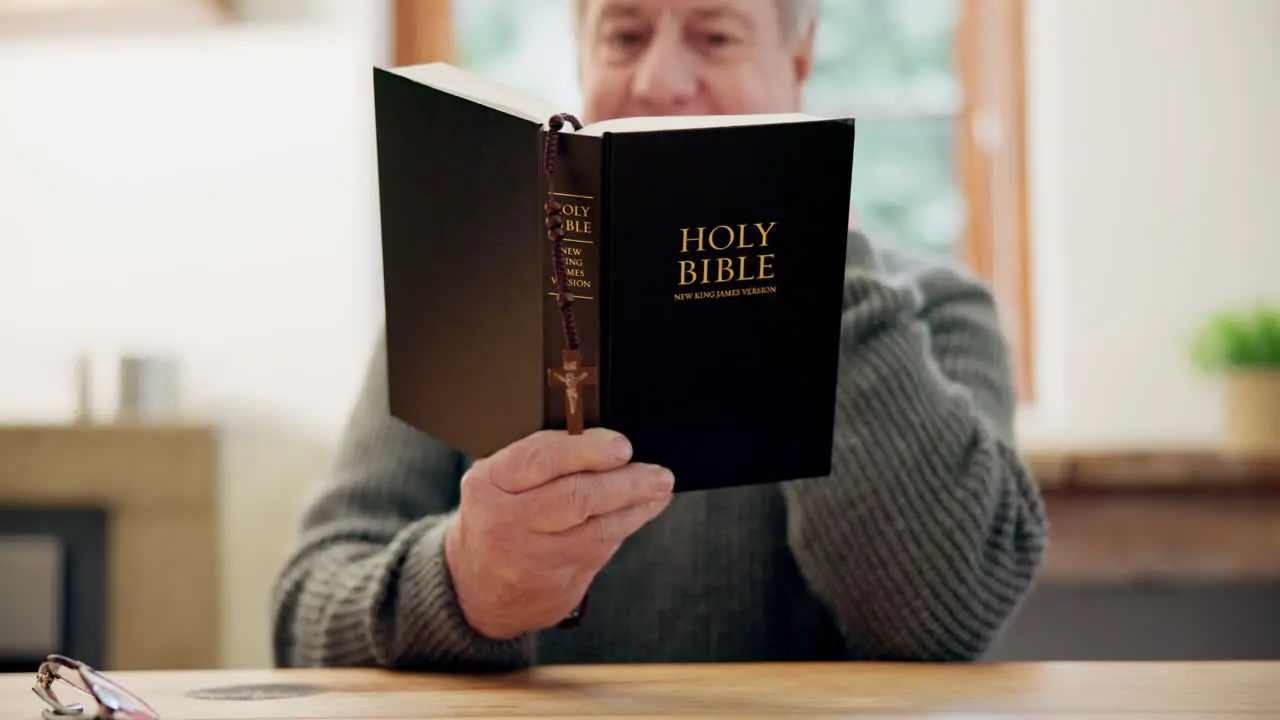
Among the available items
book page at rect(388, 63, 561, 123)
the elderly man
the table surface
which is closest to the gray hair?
the elderly man

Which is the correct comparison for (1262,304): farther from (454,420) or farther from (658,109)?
(454,420)

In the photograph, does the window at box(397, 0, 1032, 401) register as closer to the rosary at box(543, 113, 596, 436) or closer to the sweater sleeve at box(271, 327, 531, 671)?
the sweater sleeve at box(271, 327, 531, 671)

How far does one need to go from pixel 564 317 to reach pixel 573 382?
Result: 39 millimetres

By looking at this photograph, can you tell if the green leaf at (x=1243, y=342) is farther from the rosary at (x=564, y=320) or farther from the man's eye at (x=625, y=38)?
the rosary at (x=564, y=320)

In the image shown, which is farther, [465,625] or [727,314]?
[465,625]

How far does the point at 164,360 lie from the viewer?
8.01ft

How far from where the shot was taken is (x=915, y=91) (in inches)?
103

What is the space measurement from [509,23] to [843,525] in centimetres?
193

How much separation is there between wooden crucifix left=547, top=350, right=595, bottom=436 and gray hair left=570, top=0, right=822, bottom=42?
0.48m

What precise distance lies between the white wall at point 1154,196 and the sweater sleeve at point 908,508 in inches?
55.9

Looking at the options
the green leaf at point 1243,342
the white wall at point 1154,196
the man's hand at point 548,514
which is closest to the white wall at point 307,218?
the white wall at point 1154,196

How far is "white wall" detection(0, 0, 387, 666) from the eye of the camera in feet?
8.45

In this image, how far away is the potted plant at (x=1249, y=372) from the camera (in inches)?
85.4

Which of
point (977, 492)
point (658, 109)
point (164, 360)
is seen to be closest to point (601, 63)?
point (658, 109)
